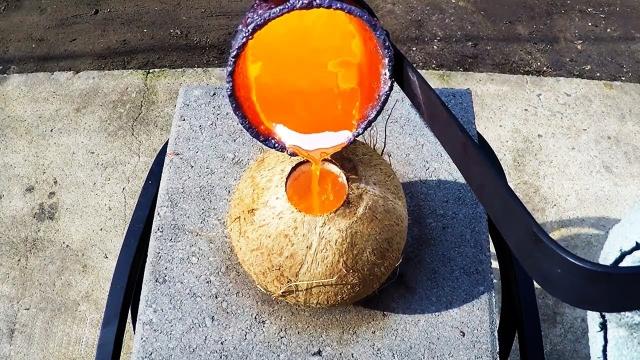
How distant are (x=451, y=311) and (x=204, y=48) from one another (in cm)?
222

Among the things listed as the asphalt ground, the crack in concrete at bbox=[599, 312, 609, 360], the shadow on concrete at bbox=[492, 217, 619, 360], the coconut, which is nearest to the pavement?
the shadow on concrete at bbox=[492, 217, 619, 360]

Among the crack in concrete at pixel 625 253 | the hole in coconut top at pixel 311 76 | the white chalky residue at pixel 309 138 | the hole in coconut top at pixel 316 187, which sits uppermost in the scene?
the hole in coconut top at pixel 311 76

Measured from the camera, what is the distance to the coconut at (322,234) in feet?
4.90

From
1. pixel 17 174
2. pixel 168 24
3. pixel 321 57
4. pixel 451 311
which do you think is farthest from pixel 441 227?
pixel 168 24

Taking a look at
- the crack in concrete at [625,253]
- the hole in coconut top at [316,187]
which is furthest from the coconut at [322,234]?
the crack in concrete at [625,253]

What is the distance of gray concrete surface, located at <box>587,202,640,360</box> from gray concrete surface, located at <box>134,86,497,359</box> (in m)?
0.26

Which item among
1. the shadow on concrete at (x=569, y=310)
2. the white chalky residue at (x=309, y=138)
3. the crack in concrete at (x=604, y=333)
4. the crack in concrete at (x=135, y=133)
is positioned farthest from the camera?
the crack in concrete at (x=135, y=133)

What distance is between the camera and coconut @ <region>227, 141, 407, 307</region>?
1492 millimetres

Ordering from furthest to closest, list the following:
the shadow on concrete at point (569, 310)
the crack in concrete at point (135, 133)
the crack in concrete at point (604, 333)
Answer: the crack in concrete at point (135, 133) < the shadow on concrete at point (569, 310) < the crack in concrete at point (604, 333)

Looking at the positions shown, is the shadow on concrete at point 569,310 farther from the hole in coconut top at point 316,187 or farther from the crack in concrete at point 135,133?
the crack in concrete at point 135,133

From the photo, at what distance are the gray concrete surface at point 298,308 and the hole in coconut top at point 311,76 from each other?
0.61m

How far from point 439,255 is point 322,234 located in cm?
49

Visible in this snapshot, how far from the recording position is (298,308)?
1761mm

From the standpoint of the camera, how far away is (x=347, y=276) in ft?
5.01
